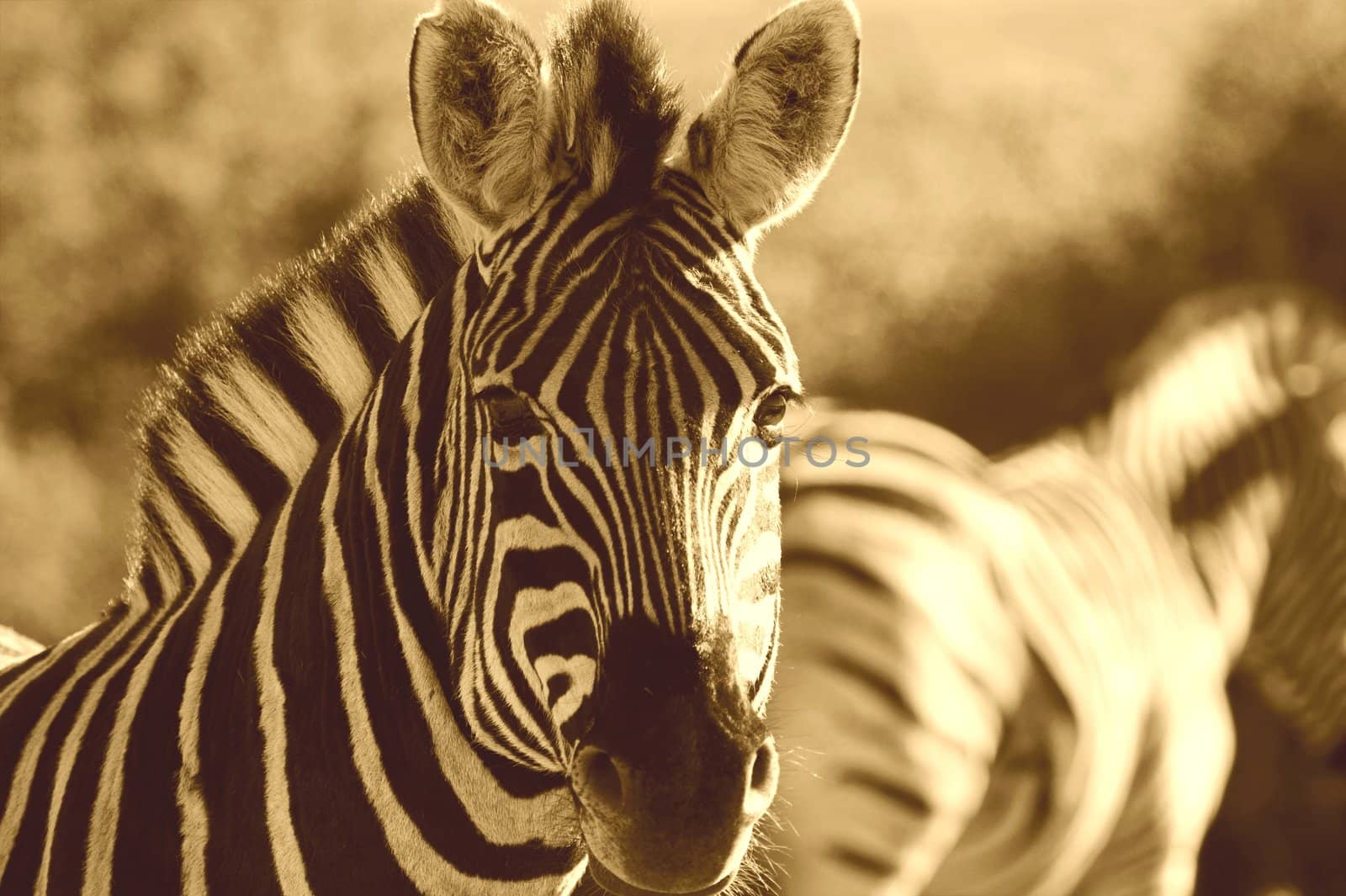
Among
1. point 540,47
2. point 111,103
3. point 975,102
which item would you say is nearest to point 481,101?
point 540,47

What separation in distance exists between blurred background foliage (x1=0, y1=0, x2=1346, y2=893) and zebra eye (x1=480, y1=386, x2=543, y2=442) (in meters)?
9.00

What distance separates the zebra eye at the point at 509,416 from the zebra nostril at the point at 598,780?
45 centimetres

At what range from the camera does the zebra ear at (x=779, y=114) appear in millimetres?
1857

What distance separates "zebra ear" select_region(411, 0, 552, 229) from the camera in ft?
5.57

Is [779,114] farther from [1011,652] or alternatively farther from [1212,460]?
[1212,460]

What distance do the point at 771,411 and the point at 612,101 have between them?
536 mm

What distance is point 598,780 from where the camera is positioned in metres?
1.49

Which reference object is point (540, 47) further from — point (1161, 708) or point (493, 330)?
point (1161, 708)

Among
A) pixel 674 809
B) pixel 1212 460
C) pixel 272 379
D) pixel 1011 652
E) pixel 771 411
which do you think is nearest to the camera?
pixel 674 809

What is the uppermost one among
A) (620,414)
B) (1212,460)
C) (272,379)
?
(1212,460)

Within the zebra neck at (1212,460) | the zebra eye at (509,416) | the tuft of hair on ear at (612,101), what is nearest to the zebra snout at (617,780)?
the zebra eye at (509,416)

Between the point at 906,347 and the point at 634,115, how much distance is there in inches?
509

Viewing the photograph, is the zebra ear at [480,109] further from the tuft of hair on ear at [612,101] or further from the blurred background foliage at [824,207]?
the blurred background foliage at [824,207]

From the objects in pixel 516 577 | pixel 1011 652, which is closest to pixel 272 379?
pixel 516 577
